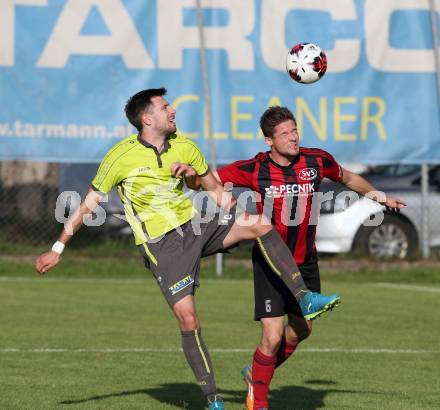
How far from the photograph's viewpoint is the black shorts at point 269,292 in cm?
785

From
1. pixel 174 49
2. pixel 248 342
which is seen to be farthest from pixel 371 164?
pixel 248 342

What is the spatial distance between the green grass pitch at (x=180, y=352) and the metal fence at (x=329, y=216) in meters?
1.08

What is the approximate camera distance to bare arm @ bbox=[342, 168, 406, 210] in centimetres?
815

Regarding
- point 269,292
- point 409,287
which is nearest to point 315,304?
point 269,292

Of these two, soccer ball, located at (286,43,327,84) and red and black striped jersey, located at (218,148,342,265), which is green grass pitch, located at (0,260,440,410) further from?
soccer ball, located at (286,43,327,84)

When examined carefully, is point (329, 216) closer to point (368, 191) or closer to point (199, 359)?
point (368, 191)

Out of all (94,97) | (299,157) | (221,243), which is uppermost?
(94,97)

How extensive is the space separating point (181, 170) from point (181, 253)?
2.13 feet

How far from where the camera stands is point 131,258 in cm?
1786

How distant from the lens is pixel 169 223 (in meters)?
7.68

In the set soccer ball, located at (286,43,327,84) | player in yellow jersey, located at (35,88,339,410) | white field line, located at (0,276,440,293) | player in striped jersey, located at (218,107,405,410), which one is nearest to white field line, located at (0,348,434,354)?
player in striped jersey, located at (218,107,405,410)

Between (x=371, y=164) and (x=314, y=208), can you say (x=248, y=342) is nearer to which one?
(x=314, y=208)

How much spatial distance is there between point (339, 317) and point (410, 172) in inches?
222

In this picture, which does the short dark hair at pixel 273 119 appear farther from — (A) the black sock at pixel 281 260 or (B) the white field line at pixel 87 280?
(B) the white field line at pixel 87 280
